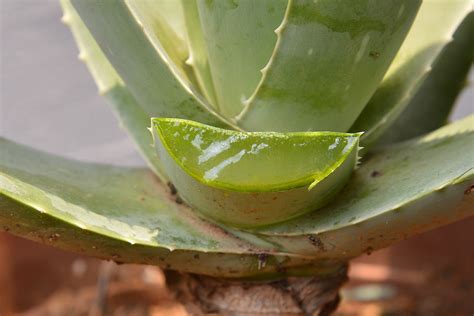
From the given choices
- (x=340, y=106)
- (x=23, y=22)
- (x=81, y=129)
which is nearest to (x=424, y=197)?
(x=340, y=106)

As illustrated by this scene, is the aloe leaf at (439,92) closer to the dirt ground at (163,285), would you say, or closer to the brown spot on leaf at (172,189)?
the brown spot on leaf at (172,189)

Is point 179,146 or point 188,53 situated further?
point 188,53

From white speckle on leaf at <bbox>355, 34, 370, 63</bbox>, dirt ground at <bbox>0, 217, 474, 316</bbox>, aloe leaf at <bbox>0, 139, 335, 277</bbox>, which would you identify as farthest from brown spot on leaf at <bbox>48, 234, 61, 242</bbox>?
dirt ground at <bbox>0, 217, 474, 316</bbox>

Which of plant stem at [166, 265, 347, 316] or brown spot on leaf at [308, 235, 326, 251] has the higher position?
brown spot on leaf at [308, 235, 326, 251]

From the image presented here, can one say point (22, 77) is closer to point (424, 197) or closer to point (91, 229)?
point (91, 229)

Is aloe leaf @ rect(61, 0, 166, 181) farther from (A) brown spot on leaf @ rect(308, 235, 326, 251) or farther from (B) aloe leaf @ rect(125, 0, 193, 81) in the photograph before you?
(A) brown spot on leaf @ rect(308, 235, 326, 251)

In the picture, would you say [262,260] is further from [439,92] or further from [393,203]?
[439,92]

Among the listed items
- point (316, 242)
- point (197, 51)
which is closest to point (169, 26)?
point (197, 51)
